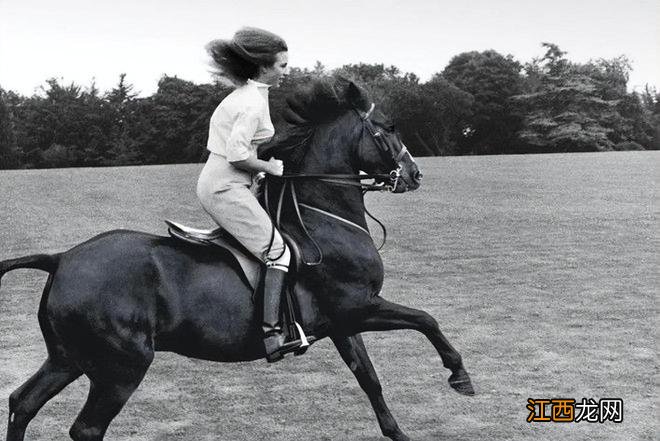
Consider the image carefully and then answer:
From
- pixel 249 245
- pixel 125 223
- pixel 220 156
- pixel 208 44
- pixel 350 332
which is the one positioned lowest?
pixel 125 223

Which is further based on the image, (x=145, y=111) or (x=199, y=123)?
(x=145, y=111)

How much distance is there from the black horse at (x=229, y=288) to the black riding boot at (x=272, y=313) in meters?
0.10

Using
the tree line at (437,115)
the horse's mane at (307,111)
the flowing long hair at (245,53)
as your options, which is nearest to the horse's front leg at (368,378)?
the horse's mane at (307,111)

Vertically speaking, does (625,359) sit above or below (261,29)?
below

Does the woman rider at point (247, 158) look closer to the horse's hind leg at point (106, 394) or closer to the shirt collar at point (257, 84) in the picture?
the shirt collar at point (257, 84)

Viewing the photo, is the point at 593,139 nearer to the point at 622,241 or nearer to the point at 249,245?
the point at 622,241

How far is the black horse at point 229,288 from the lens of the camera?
522 centimetres

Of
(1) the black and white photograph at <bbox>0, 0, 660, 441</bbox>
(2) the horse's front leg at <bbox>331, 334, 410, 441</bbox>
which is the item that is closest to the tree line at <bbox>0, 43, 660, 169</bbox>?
(1) the black and white photograph at <bbox>0, 0, 660, 441</bbox>

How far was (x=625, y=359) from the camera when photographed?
29.0ft

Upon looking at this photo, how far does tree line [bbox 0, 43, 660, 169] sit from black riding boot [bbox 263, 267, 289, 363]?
44901mm

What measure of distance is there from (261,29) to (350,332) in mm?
2202

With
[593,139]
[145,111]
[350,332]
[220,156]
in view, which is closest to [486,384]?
[350,332]

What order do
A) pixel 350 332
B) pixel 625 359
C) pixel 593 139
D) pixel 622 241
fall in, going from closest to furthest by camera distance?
pixel 350 332 → pixel 625 359 → pixel 622 241 → pixel 593 139

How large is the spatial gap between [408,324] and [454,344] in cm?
396
